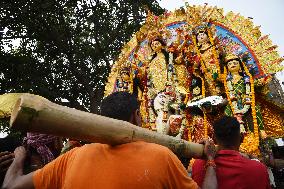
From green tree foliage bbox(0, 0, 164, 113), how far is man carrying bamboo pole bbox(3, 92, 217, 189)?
9.40 meters

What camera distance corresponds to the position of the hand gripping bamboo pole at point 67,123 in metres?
1.50

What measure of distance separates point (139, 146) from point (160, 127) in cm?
487

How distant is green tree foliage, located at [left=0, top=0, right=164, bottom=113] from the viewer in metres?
11.1

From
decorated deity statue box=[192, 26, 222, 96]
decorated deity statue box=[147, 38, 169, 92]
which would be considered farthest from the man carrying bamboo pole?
decorated deity statue box=[147, 38, 169, 92]

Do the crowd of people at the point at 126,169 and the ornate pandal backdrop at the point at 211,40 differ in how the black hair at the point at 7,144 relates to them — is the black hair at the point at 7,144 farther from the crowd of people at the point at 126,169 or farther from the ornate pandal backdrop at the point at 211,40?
the ornate pandal backdrop at the point at 211,40

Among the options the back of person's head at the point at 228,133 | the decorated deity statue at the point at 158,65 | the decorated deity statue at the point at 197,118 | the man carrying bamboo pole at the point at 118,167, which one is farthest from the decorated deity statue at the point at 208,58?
the man carrying bamboo pole at the point at 118,167

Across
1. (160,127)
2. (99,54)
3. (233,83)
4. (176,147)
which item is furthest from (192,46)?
(99,54)

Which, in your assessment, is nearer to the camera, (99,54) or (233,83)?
(233,83)

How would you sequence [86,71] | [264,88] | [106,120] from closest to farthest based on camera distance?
[106,120], [264,88], [86,71]

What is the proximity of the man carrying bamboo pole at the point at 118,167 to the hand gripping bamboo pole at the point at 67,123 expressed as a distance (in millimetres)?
77

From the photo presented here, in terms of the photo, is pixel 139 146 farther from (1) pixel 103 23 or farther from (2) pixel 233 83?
(1) pixel 103 23

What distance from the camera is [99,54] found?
47.8 feet

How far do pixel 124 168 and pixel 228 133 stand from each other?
126 cm

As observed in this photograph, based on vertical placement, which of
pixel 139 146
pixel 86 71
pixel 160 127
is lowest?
pixel 139 146
